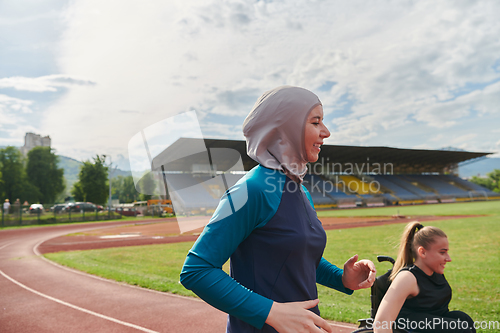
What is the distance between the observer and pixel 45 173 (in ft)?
176

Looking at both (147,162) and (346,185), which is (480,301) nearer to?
(147,162)

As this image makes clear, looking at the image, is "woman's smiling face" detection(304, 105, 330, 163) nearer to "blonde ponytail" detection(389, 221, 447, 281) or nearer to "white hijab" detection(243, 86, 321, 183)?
"white hijab" detection(243, 86, 321, 183)

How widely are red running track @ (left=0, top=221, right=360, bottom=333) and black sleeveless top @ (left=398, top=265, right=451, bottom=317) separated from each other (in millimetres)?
2553

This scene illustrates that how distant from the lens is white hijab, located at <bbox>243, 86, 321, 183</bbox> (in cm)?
Result: 129

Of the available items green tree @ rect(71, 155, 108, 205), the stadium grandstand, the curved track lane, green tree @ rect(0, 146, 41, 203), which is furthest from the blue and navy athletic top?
green tree @ rect(0, 146, 41, 203)

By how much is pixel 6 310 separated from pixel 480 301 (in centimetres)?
878

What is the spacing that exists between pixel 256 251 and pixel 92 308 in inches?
245

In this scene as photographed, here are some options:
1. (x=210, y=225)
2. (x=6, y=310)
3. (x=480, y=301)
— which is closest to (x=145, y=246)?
(x=6, y=310)

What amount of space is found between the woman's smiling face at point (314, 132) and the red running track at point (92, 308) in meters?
4.32

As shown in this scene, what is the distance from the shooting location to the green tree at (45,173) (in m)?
53.5

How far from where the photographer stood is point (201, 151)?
229cm

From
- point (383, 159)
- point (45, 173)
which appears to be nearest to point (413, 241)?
point (383, 159)

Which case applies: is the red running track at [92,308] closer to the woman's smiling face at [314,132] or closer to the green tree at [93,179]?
the woman's smiling face at [314,132]

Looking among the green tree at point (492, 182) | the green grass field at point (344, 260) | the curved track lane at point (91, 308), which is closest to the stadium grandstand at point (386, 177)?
the green grass field at point (344, 260)
